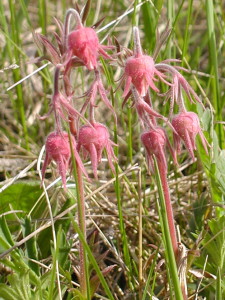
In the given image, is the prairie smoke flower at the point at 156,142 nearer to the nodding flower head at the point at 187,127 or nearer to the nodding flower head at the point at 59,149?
the nodding flower head at the point at 187,127

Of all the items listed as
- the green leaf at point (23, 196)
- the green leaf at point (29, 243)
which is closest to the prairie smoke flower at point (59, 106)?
the green leaf at point (29, 243)

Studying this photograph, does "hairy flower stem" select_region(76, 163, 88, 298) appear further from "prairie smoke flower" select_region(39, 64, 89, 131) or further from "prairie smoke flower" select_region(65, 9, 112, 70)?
"prairie smoke flower" select_region(65, 9, 112, 70)

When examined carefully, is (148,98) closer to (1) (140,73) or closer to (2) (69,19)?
(1) (140,73)

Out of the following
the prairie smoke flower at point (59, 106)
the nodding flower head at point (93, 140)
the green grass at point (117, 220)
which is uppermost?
the prairie smoke flower at point (59, 106)

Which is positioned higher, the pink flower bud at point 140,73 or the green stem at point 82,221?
the pink flower bud at point 140,73

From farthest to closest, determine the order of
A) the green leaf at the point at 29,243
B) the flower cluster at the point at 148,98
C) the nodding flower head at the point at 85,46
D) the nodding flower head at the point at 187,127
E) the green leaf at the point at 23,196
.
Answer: the green leaf at the point at 23,196
the green leaf at the point at 29,243
the nodding flower head at the point at 187,127
the flower cluster at the point at 148,98
the nodding flower head at the point at 85,46

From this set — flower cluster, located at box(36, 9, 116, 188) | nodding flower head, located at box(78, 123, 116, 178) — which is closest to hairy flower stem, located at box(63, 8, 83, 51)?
flower cluster, located at box(36, 9, 116, 188)

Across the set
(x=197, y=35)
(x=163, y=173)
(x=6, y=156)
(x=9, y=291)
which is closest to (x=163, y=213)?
(x=163, y=173)

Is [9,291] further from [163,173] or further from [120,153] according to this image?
[120,153]
